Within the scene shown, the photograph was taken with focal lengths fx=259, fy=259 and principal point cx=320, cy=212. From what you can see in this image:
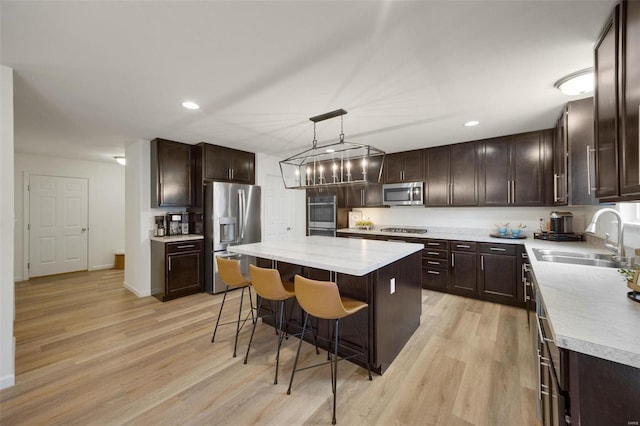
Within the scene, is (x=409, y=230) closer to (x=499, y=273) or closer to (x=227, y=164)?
(x=499, y=273)

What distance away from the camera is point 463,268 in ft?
12.6

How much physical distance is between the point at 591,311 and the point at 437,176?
3.51m

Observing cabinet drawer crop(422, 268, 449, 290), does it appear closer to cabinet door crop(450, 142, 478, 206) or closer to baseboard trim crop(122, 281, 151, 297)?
cabinet door crop(450, 142, 478, 206)

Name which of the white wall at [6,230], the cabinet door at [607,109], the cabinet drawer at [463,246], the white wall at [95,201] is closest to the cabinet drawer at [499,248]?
the cabinet drawer at [463,246]

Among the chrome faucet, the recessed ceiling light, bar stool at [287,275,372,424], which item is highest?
the recessed ceiling light

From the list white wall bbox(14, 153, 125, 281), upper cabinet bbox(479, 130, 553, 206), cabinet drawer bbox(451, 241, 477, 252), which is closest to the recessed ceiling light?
cabinet drawer bbox(451, 241, 477, 252)

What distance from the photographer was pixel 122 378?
207 centimetres

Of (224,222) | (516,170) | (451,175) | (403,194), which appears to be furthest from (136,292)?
(516,170)

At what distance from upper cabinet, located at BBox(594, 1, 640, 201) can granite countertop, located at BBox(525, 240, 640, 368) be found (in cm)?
50

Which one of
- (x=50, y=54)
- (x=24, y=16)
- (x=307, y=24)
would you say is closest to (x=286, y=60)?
(x=307, y=24)

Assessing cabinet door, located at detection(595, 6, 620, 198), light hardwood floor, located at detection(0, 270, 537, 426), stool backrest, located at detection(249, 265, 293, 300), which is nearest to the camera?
cabinet door, located at detection(595, 6, 620, 198)

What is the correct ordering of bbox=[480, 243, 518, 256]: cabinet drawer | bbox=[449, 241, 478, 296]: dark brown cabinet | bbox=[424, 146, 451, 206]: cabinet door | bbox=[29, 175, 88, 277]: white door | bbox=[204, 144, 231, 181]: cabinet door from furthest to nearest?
bbox=[29, 175, 88, 277]: white door → bbox=[424, 146, 451, 206]: cabinet door → bbox=[204, 144, 231, 181]: cabinet door → bbox=[449, 241, 478, 296]: dark brown cabinet → bbox=[480, 243, 518, 256]: cabinet drawer

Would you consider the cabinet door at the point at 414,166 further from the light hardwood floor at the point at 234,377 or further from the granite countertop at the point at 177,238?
the granite countertop at the point at 177,238

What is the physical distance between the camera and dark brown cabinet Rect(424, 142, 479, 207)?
4062mm
